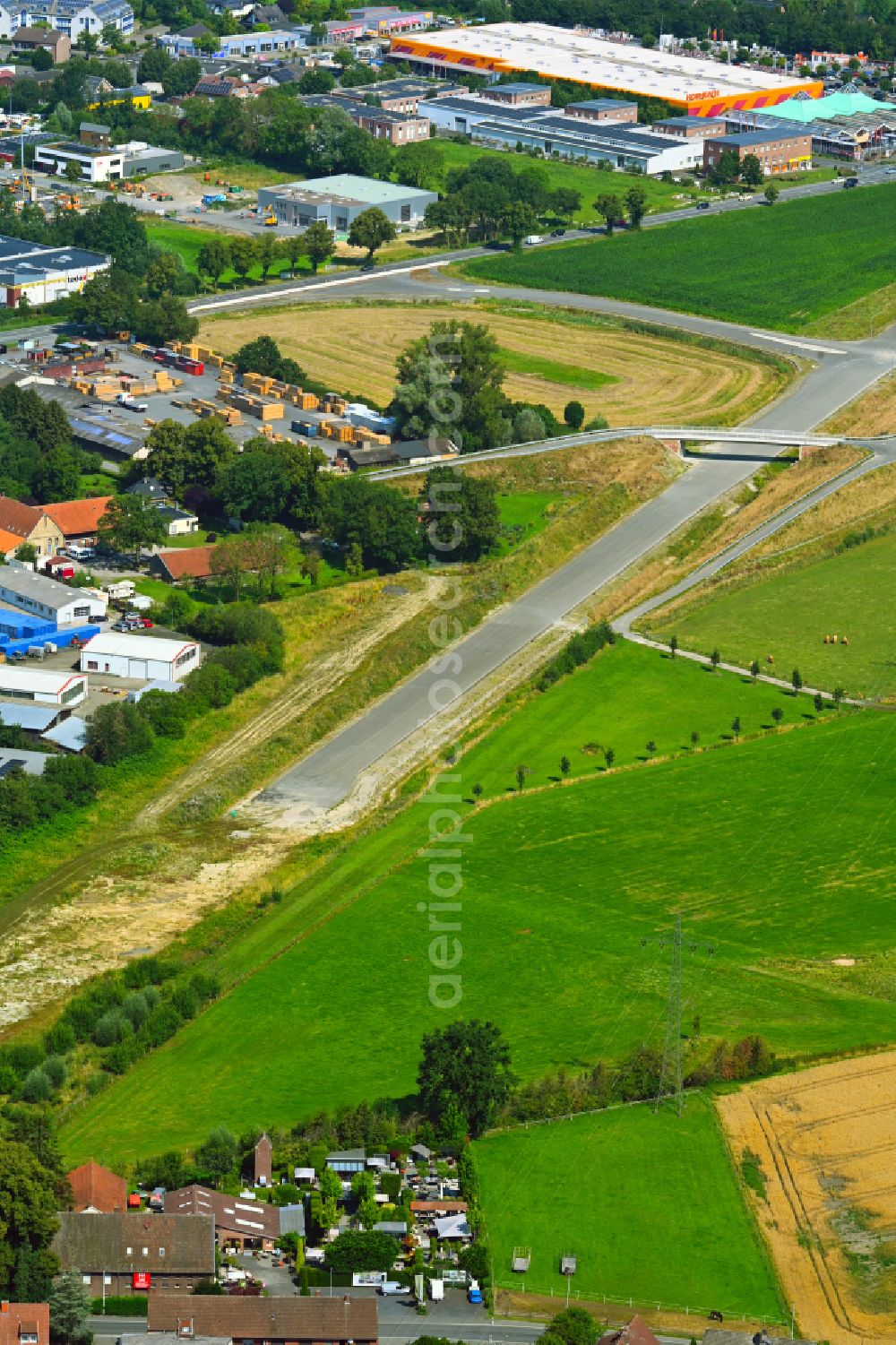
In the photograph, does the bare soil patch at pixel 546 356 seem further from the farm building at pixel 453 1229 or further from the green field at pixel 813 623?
the farm building at pixel 453 1229

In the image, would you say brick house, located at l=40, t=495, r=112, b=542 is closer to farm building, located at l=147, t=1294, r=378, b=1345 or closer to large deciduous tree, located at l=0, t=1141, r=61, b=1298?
large deciduous tree, located at l=0, t=1141, r=61, b=1298

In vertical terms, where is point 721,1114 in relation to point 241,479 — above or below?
below

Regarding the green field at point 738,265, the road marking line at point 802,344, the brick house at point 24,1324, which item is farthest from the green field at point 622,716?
the green field at point 738,265

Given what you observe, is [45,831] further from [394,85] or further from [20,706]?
[394,85]

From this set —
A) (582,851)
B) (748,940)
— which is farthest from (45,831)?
(748,940)

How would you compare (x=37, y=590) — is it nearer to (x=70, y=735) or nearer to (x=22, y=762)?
(x=70, y=735)

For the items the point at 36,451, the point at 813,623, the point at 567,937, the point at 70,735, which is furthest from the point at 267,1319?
the point at 36,451
